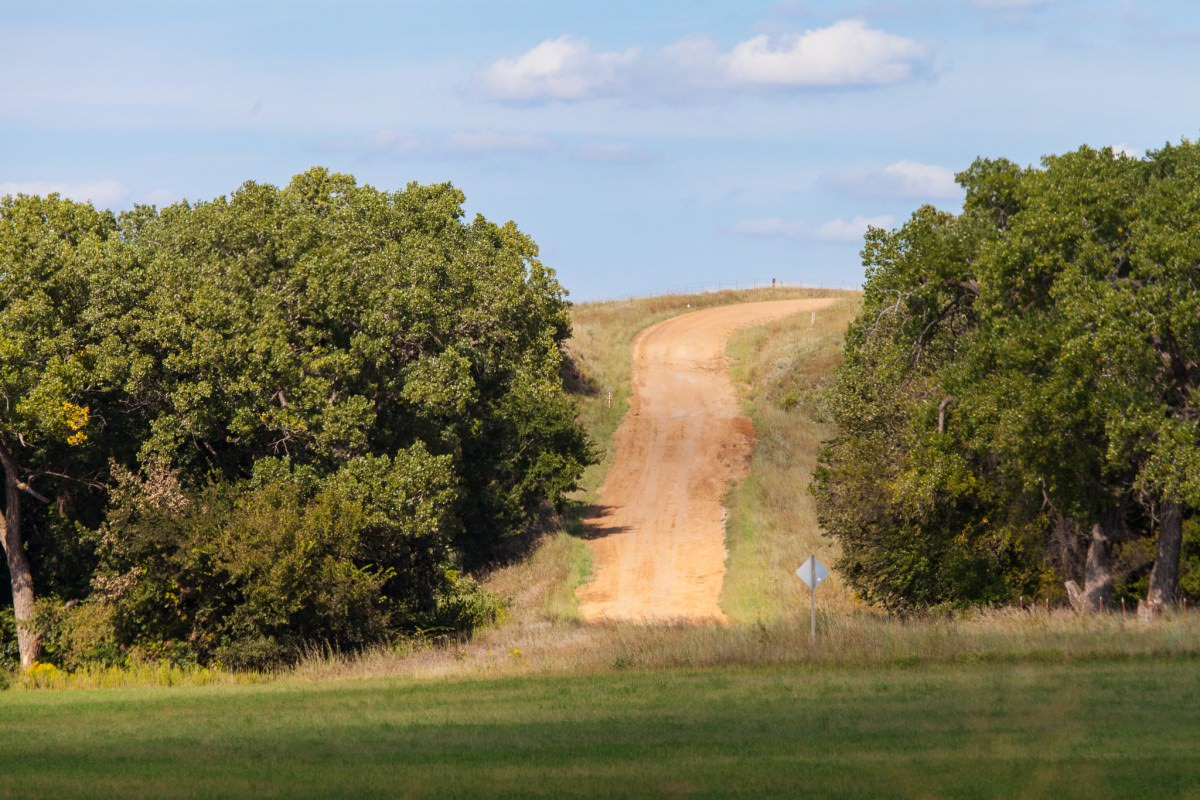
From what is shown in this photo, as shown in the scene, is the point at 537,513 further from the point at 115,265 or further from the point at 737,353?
the point at 737,353

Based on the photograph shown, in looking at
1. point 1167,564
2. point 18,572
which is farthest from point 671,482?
point 18,572

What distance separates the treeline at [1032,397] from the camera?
28.5 metres

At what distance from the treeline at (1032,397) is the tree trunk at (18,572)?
2081 cm

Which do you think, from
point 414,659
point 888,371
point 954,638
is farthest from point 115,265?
point 954,638

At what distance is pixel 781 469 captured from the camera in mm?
63500

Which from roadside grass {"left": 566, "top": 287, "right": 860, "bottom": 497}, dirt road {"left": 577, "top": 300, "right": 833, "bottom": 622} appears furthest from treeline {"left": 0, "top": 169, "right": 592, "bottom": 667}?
roadside grass {"left": 566, "top": 287, "right": 860, "bottom": 497}

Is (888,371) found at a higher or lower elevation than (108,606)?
higher

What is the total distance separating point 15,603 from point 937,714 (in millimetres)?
24702

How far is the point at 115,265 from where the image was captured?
3522cm

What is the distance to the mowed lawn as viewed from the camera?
14.7 m

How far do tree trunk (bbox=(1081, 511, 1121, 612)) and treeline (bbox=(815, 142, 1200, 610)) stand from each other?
4 centimetres

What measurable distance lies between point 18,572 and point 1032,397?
24.2m

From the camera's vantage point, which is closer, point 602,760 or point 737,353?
point 602,760

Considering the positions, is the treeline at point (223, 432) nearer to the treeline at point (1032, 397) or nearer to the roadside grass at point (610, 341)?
the treeline at point (1032, 397)
